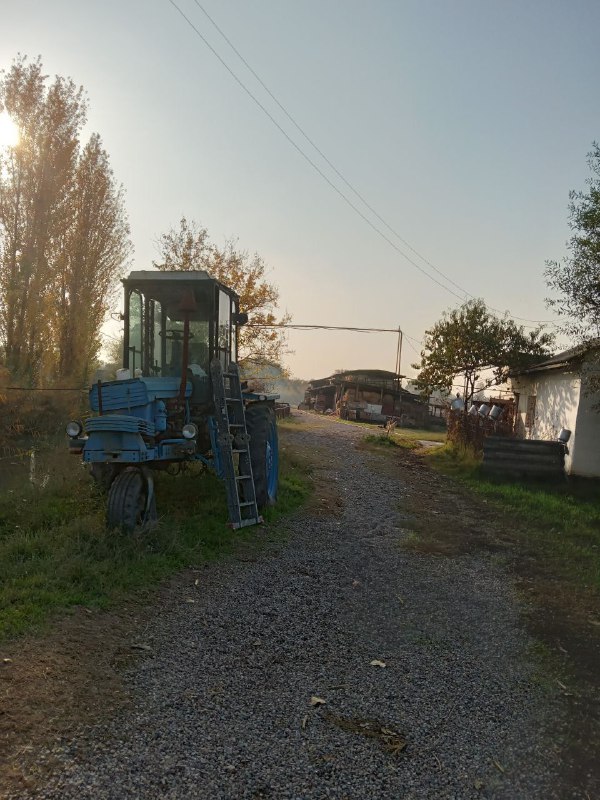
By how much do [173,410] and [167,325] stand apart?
1.40 metres

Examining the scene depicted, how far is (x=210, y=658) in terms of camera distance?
4.26 meters

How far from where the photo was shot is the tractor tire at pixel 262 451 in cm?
868

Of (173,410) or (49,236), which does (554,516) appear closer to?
(173,410)

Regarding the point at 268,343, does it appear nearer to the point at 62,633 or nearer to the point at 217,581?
the point at 217,581

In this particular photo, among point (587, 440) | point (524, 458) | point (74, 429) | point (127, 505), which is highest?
point (74, 429)

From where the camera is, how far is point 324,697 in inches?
151

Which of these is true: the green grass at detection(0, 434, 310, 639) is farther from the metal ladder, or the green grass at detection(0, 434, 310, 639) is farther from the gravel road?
the gravel road

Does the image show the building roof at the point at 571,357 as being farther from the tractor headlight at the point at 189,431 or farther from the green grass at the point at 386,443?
the tractor headlight at the point at 189,431

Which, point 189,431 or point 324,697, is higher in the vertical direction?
point 189,431

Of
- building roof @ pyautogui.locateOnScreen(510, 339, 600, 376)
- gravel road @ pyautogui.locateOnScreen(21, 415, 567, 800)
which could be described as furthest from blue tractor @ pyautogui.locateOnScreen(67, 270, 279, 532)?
building roof @ pyautogui.locateOnScreen(510, 339, 600, 376)

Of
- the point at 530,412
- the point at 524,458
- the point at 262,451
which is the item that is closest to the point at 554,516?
the point at 524,458

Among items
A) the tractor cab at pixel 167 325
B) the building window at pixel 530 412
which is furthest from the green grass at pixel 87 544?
the building window at pixel 530 412

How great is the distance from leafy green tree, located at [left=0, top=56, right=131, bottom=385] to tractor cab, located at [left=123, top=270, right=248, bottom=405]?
10.8m

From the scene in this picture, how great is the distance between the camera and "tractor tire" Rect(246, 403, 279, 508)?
8680mm
